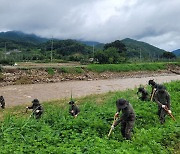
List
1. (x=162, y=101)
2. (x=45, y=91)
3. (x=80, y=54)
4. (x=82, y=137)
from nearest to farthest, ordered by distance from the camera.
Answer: (x=82, y=137)
(x=162, y=101)
(x=45, y=91)
(x=80, y=54)

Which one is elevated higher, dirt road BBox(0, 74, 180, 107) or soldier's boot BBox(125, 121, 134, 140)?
soldier's boot BBox(125, 121, 134, 140)

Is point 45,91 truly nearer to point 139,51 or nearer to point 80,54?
point 80,54

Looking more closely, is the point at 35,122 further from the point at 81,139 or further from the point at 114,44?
the point at 114,44

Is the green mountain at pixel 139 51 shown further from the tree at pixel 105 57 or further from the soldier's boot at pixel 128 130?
the soldier's boot at pixel 128 130

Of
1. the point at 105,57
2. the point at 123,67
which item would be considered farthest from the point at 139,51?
the point at 123,67

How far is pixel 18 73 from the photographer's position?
139ft

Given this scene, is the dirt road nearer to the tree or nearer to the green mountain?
the tree

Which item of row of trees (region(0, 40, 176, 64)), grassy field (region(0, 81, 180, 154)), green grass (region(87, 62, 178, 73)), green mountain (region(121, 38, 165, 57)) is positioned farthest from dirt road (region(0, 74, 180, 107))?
green mountain (region(121, 38, 165, 57))

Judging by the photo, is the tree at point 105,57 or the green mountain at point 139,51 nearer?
the tree at point 105,57

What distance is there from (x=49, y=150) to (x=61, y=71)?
1579 inches

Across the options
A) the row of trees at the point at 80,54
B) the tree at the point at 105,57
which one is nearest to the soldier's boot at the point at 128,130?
the row of trees at the point at 80,54

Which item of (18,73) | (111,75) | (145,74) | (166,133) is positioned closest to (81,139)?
(166,133)

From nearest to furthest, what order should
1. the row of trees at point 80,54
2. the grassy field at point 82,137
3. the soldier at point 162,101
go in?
the grassy field at point 82,137 < the soldier at point 162,101 < the row of trees at point 80,54

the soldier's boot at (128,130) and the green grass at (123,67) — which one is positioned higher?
the green grass at (123,67)
